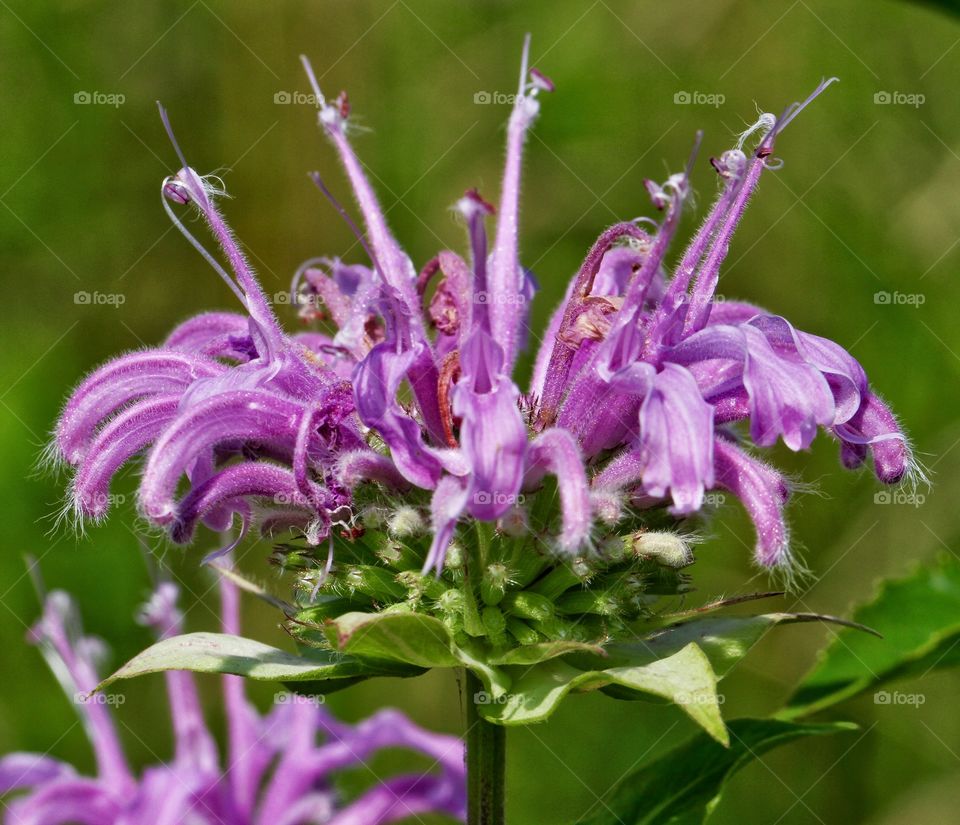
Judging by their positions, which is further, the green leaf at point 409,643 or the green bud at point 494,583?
the green bud at point 494,583

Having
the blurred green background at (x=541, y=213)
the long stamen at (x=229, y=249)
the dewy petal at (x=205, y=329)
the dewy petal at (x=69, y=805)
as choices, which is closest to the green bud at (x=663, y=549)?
the long stamen at (x=229, y=249)

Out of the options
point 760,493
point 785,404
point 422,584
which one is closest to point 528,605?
point 422,584

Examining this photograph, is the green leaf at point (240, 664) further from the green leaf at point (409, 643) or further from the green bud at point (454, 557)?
the green bud at point (454, 557)

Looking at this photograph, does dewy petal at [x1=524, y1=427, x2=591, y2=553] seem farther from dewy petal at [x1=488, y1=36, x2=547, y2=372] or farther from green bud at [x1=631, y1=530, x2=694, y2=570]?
dewy petal at [x1=488, y1=36, x2=547, y2=372]

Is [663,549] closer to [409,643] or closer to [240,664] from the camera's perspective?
[409,643]

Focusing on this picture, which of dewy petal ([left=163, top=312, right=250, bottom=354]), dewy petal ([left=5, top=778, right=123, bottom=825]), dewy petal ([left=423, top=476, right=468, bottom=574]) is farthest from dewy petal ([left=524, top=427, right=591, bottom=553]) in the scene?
dewy petal ([left=5, top=778, right=123, bottom=825])

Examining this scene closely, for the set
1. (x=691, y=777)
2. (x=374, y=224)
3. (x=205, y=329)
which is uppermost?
(x=374, y=224)

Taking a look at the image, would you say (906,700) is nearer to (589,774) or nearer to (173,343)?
(589,774)
